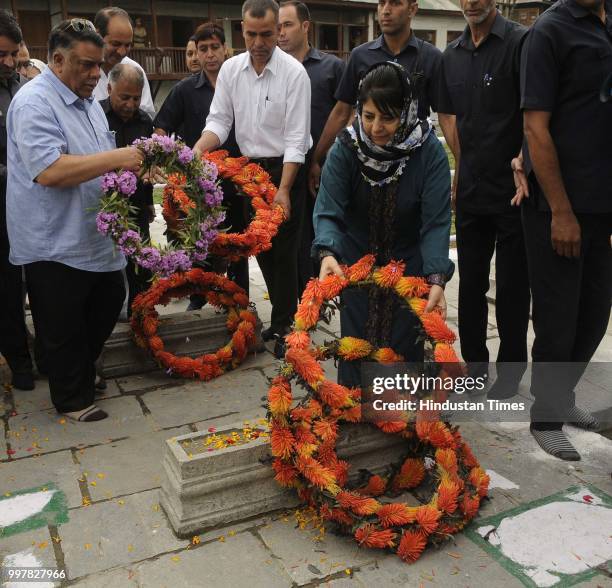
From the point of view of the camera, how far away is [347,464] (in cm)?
292

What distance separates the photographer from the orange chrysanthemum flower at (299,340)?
9.41ft

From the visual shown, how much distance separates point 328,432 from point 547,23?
6.90 feet

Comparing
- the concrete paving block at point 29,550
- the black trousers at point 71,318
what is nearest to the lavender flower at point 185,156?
the black trousers at point 71,318

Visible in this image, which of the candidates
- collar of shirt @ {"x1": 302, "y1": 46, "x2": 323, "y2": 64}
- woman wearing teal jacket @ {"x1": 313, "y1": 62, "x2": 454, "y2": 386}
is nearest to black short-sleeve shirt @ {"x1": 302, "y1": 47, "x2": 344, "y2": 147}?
collar of shirt @ {"x1": 302, "y1": 46, "x2": 323, "y2": 64}

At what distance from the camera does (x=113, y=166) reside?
350 centimetres

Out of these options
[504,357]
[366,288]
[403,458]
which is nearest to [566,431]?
[504,357]

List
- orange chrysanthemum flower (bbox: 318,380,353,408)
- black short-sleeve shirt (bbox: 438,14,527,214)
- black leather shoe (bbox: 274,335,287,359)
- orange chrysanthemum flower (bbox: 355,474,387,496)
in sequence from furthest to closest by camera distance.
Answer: black leather shoe (bbox: 274,335,287,359) → black short-sleeve shirt (bbox: 438,14,527,214) → orange chrysanthemum flower (bbox: 355,474,387,496) → orange chrysanthemum flower (bbox: 318,380,353,408)

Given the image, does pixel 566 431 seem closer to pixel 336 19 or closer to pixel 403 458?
pixel 403 458

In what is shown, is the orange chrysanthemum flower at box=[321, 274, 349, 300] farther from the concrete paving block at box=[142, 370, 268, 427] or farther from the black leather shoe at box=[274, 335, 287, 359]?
the black leather shoe at box=[274, 335, 287, 359]

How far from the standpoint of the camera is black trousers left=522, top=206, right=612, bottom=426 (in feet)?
10.9

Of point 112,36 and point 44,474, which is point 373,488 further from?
point 112,36

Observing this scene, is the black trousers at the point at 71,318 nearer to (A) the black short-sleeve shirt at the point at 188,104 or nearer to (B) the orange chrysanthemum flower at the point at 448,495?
(A) the black short-sleeve shirt at the point at 188,104

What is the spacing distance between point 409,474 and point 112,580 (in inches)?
52.8

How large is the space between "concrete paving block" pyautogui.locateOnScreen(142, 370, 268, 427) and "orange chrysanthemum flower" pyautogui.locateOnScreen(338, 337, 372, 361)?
37.8 inches
